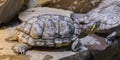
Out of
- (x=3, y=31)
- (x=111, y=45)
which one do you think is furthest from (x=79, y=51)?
(x=3, y=31)

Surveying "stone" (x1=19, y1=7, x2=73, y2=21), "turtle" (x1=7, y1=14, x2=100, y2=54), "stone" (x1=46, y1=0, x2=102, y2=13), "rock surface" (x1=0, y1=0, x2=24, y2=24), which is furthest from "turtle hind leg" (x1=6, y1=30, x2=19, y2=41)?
"stone" (x1=46, y1=0, x2=102, y2=13)

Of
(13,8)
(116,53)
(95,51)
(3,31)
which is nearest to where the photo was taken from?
(95,51)

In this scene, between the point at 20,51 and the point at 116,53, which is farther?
the point at 116,53

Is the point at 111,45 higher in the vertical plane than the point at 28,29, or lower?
lower

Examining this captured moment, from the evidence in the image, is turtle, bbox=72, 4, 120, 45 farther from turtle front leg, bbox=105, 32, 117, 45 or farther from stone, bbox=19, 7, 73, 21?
stone, bbox=19, 7, 73, 21

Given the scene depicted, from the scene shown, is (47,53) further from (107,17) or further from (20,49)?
(107,17)

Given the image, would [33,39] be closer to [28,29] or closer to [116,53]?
[28,29]

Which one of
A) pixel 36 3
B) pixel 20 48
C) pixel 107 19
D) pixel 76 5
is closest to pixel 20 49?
pixel 20 48
